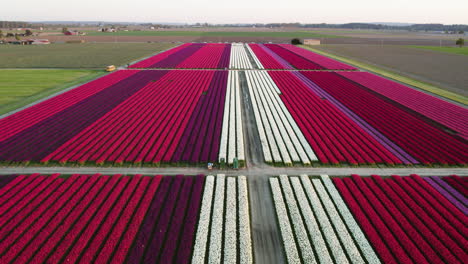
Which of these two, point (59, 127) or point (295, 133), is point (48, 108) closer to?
point (59, 127)

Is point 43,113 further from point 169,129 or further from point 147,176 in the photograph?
point 147,176

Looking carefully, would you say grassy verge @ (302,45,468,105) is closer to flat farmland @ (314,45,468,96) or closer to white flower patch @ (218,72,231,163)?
flat farmland @ (314,45,468,96)

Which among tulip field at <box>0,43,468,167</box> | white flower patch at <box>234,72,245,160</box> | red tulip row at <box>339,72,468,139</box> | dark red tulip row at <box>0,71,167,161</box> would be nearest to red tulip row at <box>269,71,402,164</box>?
tulip field at <box>0,43,468,167</box>

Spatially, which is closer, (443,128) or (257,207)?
(257,207)

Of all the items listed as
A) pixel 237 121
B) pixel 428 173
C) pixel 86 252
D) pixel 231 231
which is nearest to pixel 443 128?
pixel 428 173

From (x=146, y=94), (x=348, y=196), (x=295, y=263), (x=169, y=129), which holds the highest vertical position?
(x=146, y=94)

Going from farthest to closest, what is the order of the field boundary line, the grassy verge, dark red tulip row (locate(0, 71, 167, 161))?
the grassy verge
the field boundary line
dark red tulip row (locate(0, 71, 167, 161))

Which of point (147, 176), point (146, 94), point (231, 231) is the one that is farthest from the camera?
point (146, 94)
